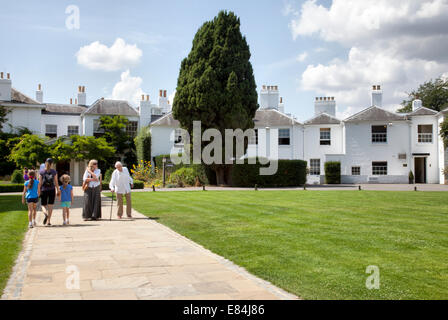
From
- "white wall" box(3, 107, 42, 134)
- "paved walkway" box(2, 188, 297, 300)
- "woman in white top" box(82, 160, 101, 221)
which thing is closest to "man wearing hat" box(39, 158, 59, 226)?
"woman in white top" box(82, 160, 101, 221)

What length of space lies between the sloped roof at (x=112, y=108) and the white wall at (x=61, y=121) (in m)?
2.91

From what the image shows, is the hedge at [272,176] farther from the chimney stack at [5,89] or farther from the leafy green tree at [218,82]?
the chimney stack at [5,89]

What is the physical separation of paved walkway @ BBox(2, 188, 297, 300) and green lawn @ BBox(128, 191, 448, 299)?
0.46 metres

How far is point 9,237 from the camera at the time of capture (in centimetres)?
850

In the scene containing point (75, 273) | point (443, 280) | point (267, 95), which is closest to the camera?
point (443, 280)

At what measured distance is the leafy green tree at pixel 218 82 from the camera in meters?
28.6

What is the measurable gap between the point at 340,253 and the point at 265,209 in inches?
263

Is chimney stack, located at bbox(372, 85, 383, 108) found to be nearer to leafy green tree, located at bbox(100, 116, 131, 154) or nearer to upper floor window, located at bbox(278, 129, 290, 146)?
upper floor window, located at bbox(278, 129, 290, 146)

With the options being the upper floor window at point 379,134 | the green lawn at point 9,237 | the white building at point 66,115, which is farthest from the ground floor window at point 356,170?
the green lawn at point 9,237

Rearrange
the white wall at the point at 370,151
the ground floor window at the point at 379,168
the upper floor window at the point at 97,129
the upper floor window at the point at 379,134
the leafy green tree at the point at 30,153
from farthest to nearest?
the upper floor window at the point at 97,129
the upper floor window at the point at 379,134
the ground floor window at the point at 379,168
the white wall at the point at 370,151
the leafy green tree at the point at 30,153

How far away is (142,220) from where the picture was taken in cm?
1158

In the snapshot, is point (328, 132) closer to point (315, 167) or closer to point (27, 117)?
point (315, 167)
